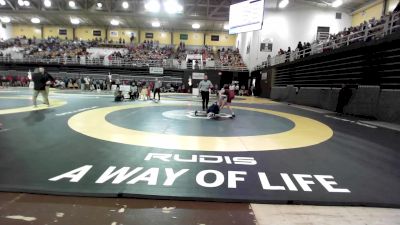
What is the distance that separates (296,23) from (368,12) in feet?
21.6

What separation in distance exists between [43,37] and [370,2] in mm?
47429

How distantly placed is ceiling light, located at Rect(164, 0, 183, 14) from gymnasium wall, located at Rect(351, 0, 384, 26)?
67.0ft

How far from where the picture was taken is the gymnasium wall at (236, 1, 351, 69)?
2950 cm

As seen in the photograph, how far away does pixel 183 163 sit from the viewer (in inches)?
164

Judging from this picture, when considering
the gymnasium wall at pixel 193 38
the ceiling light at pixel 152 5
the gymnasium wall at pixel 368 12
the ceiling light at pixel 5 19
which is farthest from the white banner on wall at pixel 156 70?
the ceiling light at pixel 5 19

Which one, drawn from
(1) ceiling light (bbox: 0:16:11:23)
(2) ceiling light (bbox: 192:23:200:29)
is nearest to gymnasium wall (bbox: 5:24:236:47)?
(1) ceiling light (bbox: 0:16:11:23)

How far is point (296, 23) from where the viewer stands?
97.8 feet

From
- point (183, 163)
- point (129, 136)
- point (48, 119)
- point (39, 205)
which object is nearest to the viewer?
point (39, 205)

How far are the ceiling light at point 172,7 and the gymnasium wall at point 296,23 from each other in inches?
466

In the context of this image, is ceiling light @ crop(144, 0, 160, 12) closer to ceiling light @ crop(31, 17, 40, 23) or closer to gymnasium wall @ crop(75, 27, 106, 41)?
gymnasium wall @ crop(75, 27, 106, 41)

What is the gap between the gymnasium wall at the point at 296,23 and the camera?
96.8ft

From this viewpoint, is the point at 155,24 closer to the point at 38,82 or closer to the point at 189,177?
the point at 38,82

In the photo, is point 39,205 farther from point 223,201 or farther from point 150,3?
point 150,3

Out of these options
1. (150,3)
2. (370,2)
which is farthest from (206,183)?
(150,3)
